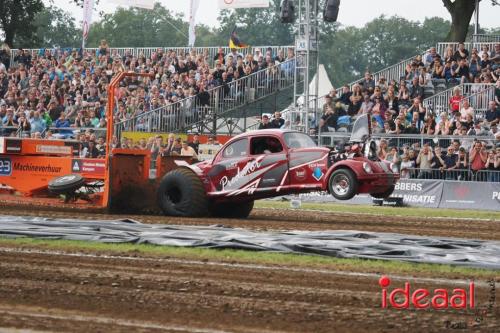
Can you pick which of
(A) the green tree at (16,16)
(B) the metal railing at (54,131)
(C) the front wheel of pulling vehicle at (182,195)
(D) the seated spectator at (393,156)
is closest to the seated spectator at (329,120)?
(D) the seated spectator at (393,156)

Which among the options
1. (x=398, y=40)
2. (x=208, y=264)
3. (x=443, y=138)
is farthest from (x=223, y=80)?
(x=398, y=40)

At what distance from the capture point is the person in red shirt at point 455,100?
2805cm

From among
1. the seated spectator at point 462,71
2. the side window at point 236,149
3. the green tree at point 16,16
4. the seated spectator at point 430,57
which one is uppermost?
the green tree at point 16,16

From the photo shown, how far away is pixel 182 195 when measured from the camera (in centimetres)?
1919

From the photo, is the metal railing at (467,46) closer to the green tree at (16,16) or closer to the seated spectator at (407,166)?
the seated spectator at (407,166)

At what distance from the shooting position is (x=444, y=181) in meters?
25.9

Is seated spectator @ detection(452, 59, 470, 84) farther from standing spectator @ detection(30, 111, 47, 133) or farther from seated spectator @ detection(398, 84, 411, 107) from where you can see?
standing spectator @ detection(30, 111, 47, 133)

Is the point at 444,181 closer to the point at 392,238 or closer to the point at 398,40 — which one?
the point at 392,238

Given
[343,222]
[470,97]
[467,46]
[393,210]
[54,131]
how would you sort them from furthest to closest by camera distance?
[54,131], [467,46], [470,97], [393,210], [343,222]

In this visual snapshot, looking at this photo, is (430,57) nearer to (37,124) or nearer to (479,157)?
(479,157)

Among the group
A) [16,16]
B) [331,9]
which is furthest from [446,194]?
[16,16]

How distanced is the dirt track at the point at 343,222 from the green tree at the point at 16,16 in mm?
41068

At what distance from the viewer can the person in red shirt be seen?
28047 millimetres

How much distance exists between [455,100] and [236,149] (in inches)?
424
